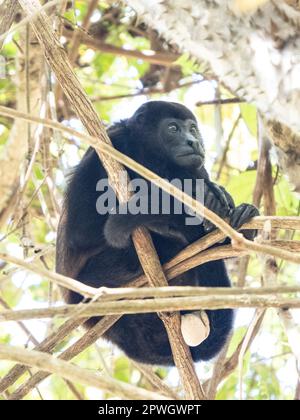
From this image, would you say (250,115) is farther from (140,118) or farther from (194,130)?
(140,118)

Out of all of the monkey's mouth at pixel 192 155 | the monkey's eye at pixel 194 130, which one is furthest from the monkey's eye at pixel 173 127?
the monkey's mouth at pixel 192 155

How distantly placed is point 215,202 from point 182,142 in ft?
2.96

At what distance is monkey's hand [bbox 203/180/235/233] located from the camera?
3742 millimetres

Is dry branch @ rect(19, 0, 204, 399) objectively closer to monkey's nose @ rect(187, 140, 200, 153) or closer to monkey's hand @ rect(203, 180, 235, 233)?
monkey's hand @ rect(203, 180, 235, 233)

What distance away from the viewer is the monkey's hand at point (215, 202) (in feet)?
12.3

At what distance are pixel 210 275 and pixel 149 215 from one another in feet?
2.30

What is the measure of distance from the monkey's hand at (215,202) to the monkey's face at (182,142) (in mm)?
434

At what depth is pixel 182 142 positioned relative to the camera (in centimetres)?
459

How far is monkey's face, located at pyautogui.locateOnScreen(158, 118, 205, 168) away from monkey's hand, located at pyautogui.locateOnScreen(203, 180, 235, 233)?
1.42 ft

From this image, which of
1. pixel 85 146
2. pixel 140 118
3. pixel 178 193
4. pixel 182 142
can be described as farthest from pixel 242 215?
pixel 85 146

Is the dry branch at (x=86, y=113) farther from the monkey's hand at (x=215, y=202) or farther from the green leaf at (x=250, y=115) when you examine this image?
the green leaf at (x=250, y=115)

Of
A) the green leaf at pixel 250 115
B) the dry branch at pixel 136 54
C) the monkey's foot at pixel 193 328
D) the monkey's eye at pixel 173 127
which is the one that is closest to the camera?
the monkey's foot at pixel 193 328

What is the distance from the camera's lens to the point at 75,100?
307cm
